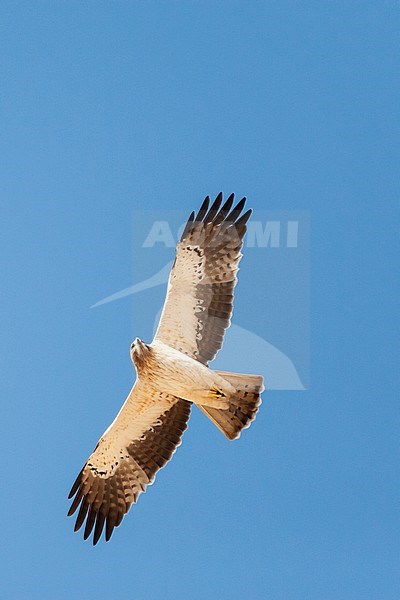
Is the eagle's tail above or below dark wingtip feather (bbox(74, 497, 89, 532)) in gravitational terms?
above

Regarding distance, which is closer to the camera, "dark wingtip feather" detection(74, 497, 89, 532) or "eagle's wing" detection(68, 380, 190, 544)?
"eagle's wing" detection(68, 380, 190, 544)

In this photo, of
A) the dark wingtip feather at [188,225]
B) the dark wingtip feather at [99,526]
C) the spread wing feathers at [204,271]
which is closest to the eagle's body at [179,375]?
the spread wing feathers at [204,271]

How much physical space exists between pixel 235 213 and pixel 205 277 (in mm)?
625

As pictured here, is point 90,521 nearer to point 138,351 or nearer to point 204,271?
point 138,351

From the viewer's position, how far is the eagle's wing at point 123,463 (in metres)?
10.3

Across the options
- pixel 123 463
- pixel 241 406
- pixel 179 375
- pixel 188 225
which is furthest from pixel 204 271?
pixel 123 463

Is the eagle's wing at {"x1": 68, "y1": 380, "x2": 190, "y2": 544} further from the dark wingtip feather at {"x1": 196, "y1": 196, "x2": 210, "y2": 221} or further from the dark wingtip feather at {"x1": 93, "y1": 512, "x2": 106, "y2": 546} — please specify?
the dark wingtip feather at {"x1": 196, "y1": 196, "x2": 210, "y2": 221}

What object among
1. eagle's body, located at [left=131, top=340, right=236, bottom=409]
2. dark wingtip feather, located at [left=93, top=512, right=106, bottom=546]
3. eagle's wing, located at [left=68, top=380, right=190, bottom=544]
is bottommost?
dark wingtip feather, located at [left=93, top=512, right=106, bottom=546]

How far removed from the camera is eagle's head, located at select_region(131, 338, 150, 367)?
9.40 metres

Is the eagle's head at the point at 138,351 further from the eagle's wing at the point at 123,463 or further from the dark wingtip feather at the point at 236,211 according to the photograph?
the dark wingtip feather at the point at 236,211

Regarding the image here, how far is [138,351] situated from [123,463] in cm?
151

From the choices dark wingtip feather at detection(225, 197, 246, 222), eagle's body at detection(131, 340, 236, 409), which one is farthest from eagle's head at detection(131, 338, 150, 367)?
dark wingtip feather at detection(225, 197, 246, 222)

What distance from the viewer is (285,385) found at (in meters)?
11.0

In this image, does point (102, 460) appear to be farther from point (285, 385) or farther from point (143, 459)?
point (285, 385)
